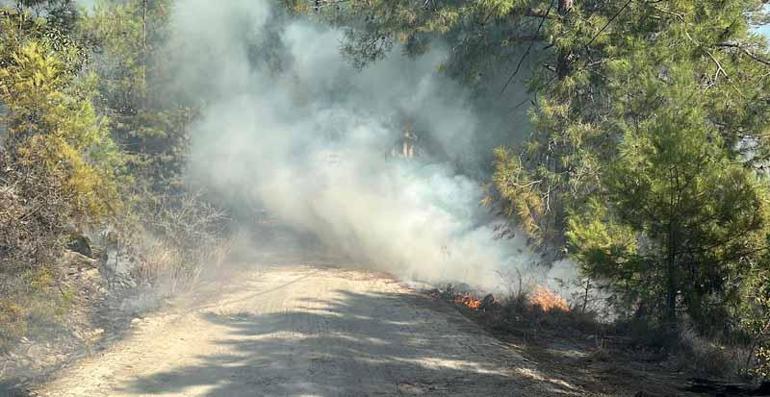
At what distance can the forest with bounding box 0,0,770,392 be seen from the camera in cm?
733

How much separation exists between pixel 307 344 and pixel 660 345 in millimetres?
4356

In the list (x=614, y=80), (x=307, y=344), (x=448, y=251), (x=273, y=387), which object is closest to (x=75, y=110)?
(x=307, y=344)

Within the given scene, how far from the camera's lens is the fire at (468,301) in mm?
10583

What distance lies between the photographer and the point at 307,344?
7.48 meters

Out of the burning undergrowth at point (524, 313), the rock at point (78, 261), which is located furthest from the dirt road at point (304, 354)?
the rock at point (78, 261)

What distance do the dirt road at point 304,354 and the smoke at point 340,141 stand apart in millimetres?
3646

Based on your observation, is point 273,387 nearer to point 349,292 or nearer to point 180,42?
point 349,292

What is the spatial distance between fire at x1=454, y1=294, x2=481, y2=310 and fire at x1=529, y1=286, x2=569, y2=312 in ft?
2.98

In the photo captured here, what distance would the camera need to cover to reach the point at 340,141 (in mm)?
17109

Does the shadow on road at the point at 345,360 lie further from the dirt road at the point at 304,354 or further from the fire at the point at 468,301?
the fire at the point at 468,301

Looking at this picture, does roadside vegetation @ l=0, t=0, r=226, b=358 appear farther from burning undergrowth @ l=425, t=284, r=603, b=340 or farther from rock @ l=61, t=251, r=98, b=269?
burning undergrowth @ l=425, t=284, r=603, b=340

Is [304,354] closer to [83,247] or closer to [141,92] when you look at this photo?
[83,247]

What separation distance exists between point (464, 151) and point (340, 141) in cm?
388

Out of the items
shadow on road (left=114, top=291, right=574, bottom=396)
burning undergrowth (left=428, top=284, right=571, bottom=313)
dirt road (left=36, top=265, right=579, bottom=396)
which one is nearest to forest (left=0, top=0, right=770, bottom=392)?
burning undergrowth (left=428, top=284, right=571, bottom=313)
